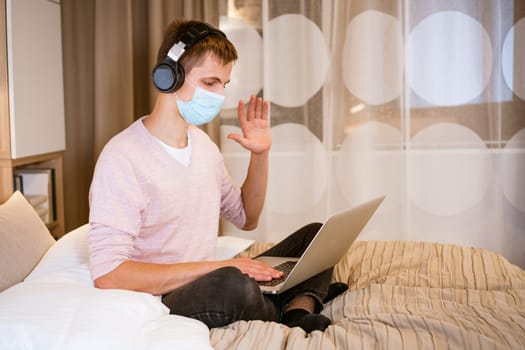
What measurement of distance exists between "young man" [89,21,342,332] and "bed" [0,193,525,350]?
0.07 meters

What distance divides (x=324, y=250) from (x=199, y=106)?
51 centimetres

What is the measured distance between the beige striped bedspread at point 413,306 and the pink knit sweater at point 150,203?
1.15 feet

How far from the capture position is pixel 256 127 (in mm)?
2170

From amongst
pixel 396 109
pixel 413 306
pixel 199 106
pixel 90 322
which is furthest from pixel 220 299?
pixel 396 109

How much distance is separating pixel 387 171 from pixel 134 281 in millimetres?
1712

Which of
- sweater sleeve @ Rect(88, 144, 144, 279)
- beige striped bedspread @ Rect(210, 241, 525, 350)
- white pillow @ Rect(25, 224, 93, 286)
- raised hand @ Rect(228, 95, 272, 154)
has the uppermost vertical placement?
raised hand @ Rect(228, 95, 272, 154)

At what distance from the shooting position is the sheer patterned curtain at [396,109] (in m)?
3.04

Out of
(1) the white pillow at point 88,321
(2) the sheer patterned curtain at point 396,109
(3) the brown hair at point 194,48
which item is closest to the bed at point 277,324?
(1) the white pillow at point 88,321

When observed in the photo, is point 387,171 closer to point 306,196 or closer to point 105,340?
point 306,196

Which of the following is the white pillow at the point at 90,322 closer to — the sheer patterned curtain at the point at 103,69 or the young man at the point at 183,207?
the young man at the point at 183,207

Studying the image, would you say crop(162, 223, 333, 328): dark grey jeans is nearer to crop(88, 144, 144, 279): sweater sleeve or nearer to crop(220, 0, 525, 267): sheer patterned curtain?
crop(88, 144, 144, 279): sweater sleeve

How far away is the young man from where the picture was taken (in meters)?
1.66

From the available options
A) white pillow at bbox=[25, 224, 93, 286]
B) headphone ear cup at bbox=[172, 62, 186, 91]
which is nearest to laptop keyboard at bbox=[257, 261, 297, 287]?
white pillow at bbox=[25, 224, 93, 286]

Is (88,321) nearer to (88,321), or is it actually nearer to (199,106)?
(88,321)
